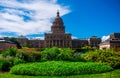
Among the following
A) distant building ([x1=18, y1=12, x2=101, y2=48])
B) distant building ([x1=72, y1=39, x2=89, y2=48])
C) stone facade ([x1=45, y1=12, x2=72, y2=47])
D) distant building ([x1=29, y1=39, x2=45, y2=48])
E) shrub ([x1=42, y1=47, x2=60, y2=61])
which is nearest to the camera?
shrub ([x1=42, y1=47, x2=60, y2=61])

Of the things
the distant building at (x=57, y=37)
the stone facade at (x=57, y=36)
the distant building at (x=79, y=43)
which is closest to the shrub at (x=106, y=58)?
the distant building at (x=57, y=37)

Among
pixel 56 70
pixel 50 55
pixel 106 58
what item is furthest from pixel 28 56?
pixel 56 70

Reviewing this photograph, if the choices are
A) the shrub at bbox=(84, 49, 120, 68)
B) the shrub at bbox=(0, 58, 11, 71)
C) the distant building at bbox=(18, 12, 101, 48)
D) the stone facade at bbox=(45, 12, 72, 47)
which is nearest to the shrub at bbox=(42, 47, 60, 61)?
the shrub at bbox=(84, 49, 120, 68)

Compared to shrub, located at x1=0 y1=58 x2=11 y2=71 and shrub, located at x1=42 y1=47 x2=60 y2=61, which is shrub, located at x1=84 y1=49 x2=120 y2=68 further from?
shrub, located at x1=0 y1=58 x2=11 y2=71

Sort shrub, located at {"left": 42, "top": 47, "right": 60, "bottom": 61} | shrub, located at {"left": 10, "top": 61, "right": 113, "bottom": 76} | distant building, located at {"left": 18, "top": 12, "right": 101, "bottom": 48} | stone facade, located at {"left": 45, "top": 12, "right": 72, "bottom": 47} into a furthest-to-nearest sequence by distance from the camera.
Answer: stone facade, located at {"left": 45, "top": 12, "right": 72, "bottom": 47} → distant building, located at {"left": 18, "top": 12, "right": 101, "bottom": 48} → shrub, located at {"left": 42, "top": 47, "right": 60, "bottom": 61} → shrub, located at {"left": 10, "top": 61, "right": 113, "bottom": 76}

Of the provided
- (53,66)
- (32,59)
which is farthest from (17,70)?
→ (32,59)

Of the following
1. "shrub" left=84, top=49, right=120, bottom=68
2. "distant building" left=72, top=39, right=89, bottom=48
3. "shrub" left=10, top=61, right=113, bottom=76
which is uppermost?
"distant building" left=72, top=39, right=89, bottom=48

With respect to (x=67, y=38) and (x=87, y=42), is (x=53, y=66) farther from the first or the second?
(x=87, y=42)

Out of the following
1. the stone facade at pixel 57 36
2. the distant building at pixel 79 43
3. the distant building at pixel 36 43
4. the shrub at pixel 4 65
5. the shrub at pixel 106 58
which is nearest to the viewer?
the shrub at pixel 4 65

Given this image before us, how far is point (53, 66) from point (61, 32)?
11551cm

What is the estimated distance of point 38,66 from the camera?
639 inches

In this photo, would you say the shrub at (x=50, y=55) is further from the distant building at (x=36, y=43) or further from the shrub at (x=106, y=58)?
the distant building at (x=36, y=43)

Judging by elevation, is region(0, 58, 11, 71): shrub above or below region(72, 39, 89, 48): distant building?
below

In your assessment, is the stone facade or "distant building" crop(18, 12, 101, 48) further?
the stone facade
